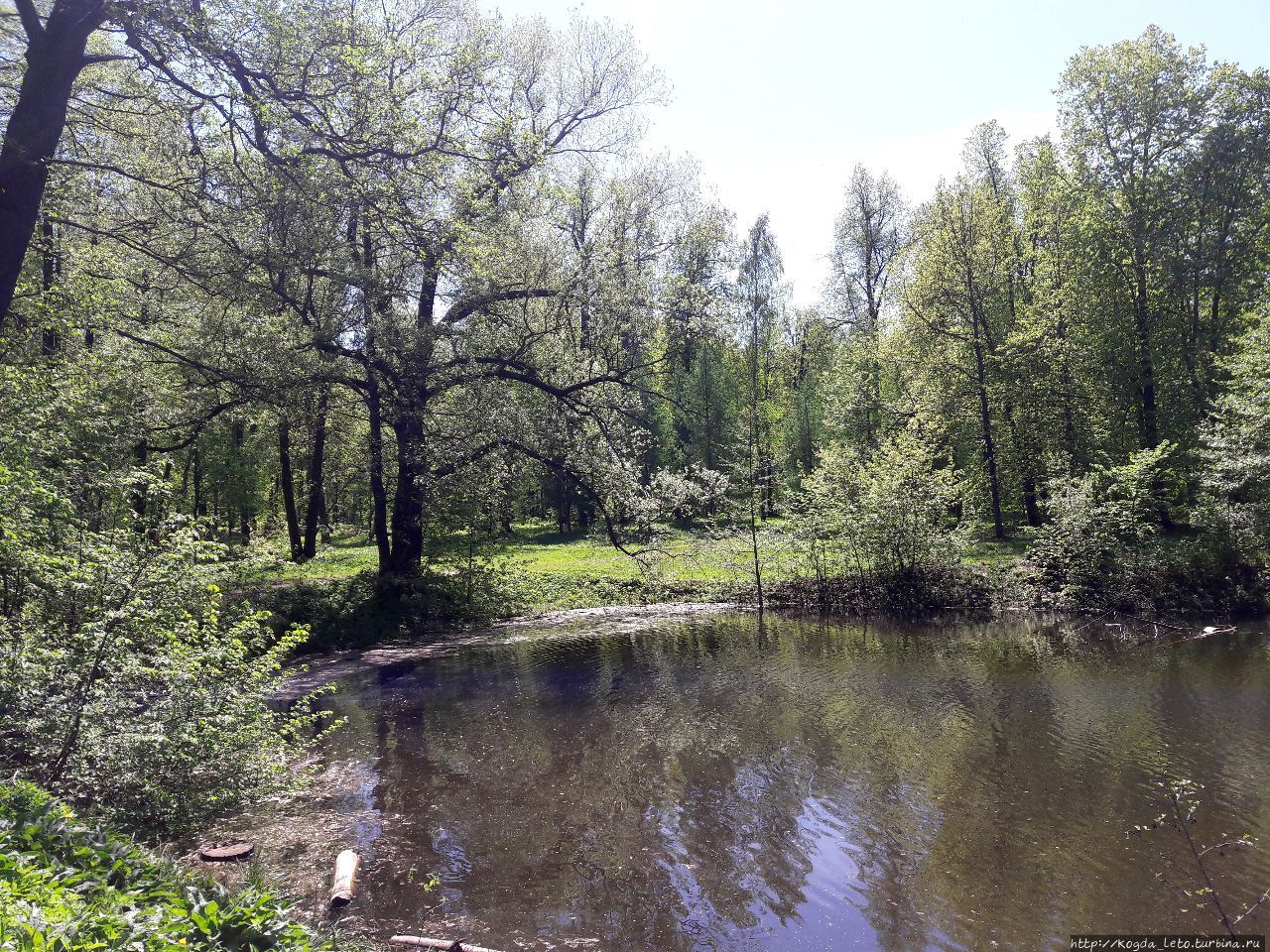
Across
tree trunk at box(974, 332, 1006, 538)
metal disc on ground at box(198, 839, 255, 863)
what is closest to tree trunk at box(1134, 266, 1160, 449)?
tree trunk at box(974, 332, 1006, 538)

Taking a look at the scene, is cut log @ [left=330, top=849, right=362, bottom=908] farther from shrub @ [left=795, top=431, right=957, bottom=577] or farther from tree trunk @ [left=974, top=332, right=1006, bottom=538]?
tree trunk @ [left=974, top=332, right=1006, bottom=538]

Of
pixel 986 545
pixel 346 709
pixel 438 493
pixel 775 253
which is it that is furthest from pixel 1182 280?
pixel 346 709

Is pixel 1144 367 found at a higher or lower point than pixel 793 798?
higher

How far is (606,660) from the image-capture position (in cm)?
1642

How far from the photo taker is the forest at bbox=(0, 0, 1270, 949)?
7.96 m

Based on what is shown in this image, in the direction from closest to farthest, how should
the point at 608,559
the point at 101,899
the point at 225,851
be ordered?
the point at 101,899
the point at 225,851
the point at 608,559

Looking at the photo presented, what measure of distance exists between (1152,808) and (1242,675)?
705cm

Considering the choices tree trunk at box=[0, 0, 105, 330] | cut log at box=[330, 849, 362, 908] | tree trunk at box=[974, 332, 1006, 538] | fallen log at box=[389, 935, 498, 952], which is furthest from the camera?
tree trunk at box=[974, 332, 1006, 538]

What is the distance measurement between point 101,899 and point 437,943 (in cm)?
276

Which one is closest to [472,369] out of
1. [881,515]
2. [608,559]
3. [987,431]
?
[608,559]

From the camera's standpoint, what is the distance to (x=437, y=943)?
589cm

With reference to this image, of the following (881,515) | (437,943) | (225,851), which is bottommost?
(437,943)

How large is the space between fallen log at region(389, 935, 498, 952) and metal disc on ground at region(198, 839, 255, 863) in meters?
2.31

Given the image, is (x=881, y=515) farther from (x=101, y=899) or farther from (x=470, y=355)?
(x=101, y=899)
